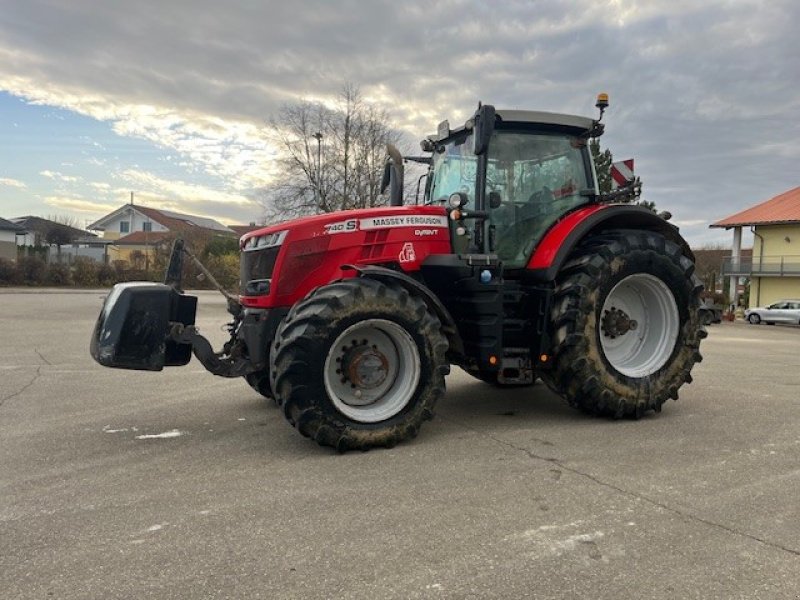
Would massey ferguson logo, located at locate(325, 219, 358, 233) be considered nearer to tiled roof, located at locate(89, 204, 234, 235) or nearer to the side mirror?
the side mirror

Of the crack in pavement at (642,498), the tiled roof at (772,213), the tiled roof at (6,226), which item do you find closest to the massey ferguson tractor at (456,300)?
the crack in pavement at (642,498)

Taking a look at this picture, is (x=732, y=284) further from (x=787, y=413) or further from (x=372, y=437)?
(x=372, y=437)

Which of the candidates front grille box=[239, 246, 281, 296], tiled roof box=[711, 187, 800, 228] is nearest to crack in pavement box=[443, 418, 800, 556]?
front grille box=[239, 246, 281, 296]

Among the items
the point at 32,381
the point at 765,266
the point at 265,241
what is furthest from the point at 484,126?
the point at 765,266

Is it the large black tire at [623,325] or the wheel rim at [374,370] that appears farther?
the large black tire at [623,325]

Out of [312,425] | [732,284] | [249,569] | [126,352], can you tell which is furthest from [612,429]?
[732,284]

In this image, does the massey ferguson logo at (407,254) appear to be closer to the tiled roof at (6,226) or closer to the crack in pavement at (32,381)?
the crack in pavement at (32,381)

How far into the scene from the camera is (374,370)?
4836 millimetres

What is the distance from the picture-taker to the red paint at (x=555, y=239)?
547 centimetres

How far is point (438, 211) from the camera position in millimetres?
5535

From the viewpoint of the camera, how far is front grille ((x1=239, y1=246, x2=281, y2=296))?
5.11 meters

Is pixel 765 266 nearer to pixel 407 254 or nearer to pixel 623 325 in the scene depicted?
pixel 623 325

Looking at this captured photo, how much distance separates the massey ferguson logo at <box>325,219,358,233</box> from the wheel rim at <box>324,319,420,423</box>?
83cm

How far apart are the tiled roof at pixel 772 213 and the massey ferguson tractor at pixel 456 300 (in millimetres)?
38125
